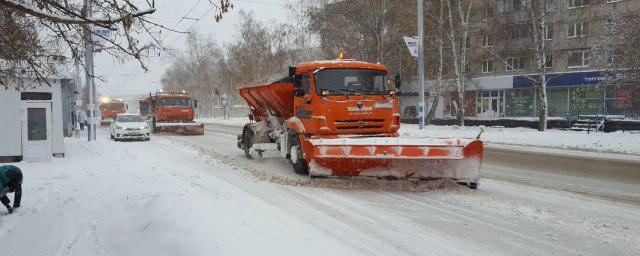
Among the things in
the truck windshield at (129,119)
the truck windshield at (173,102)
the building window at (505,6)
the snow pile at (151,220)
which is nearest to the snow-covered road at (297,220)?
the snow pile at (151,220)

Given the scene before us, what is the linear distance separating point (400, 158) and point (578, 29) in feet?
121

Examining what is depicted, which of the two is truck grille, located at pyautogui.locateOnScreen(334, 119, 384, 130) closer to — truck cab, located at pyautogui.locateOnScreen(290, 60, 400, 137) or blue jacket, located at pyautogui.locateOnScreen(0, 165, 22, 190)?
truck cab, located at pyautogui.locateOnScreen(290, 60, 400, 137)

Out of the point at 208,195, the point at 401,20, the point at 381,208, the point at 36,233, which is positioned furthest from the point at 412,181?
the point at 401,20

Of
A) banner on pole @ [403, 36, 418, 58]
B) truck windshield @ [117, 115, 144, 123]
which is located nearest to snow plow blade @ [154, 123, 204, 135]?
truck windshield @ [117, 115, 144, 123]

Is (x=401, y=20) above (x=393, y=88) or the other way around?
above

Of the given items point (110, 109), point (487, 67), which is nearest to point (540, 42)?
point (487, 67)

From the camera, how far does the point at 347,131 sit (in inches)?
403

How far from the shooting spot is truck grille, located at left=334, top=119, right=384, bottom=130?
401 inches

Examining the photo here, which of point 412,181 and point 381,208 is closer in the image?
point 381,208

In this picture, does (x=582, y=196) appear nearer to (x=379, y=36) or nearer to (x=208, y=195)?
(x=208, y=195)

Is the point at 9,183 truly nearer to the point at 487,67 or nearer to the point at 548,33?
the point at 548,33

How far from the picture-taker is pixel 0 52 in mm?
7094

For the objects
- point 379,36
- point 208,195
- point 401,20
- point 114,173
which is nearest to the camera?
point 208,195

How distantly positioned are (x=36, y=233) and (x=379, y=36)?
79.7 ft
